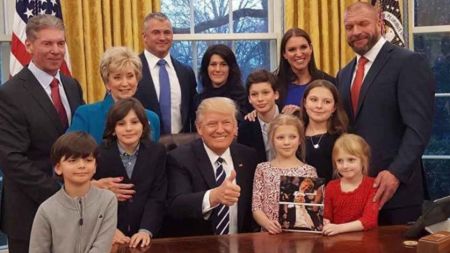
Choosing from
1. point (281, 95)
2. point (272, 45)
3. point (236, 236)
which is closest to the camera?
point (236, 236)

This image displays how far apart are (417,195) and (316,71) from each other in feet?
3.24

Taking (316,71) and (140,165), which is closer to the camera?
(140,165)

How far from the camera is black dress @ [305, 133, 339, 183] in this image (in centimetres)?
309

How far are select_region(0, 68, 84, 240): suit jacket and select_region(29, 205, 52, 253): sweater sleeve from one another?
58 cm

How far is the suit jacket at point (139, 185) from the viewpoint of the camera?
281 cm

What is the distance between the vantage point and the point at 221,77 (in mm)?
3953

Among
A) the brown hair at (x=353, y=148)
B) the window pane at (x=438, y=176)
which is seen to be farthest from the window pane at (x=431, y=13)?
the brown hair at (x=353, y=148)

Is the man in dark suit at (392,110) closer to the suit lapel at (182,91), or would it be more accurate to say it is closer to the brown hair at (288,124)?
the brown hair at (288,124)

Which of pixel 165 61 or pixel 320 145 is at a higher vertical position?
pixel 165 61

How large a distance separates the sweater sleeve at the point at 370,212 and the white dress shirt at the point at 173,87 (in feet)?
5.14

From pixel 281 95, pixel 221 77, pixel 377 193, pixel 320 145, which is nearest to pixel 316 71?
pixel 281 95

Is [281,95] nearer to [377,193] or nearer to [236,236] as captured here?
[377,193]

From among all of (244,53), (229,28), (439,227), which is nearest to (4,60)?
(229,28)

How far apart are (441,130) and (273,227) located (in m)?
3.37
